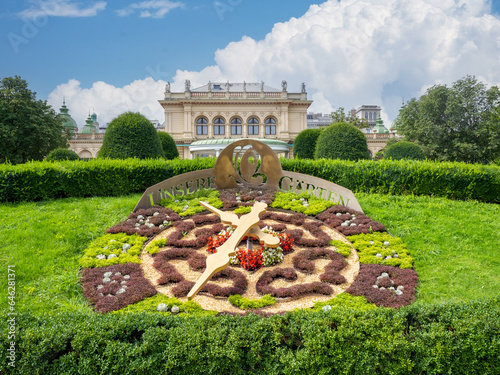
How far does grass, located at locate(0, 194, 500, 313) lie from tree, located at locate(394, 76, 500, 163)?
19445mm

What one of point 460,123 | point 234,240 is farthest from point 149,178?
point 460,123

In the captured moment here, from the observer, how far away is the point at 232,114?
39188 mm

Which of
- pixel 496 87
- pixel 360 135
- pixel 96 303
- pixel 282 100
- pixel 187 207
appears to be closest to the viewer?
pixel 96 303

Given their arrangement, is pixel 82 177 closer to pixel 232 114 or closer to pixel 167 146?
pixel 167 146

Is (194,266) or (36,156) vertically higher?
(36,156)

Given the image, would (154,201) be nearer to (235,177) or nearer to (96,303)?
(235,177)

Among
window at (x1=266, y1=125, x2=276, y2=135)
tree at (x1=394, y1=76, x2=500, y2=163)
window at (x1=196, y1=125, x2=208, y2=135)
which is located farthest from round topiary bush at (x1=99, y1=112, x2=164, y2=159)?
window at (x1=266, y1=125, x2=276, y2=135)

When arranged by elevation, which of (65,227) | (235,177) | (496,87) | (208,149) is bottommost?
(65,227)

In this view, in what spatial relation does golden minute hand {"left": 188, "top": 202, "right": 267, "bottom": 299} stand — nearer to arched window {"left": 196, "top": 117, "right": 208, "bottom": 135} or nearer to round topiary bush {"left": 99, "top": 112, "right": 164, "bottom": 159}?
round topiary bush {"left": 99, "top": 112, "right": 164, "bottom": 159}

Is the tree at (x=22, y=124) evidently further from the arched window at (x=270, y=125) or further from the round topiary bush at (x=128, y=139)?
the arched window at (x=270, y=125)

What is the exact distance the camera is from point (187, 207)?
7.70m

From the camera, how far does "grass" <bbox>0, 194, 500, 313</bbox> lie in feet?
15.3

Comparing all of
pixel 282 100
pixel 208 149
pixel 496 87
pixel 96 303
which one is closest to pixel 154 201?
pixel 96 303

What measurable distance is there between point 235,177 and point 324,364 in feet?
19.9
